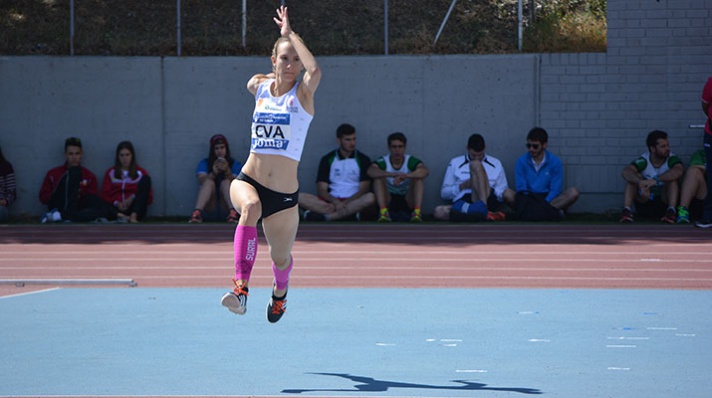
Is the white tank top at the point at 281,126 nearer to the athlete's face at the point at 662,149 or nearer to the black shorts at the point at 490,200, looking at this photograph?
the black shorts at the point at 490,200

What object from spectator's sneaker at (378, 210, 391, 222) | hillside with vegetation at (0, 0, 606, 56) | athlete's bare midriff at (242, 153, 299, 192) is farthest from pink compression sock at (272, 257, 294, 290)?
hillside with vegetation at (0, 0, 606, 56)

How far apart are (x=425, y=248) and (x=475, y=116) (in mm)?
3953

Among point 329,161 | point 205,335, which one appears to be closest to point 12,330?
point 205,335

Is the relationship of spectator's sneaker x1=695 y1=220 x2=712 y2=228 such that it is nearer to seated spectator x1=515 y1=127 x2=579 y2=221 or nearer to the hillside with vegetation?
seated spectator x1=515 y1=127 x2=579 y2=221

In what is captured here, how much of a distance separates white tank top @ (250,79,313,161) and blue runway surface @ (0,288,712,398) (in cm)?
132

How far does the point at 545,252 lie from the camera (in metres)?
11.3

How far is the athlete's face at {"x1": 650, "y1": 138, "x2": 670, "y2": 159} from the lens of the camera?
1380 centimetres

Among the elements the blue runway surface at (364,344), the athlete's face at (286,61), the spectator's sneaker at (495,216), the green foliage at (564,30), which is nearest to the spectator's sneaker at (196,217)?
the spectator's sneaker at (495,216)

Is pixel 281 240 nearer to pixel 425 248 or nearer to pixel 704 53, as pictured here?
pixel 425 248

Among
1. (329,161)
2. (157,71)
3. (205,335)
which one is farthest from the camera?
(157,71)

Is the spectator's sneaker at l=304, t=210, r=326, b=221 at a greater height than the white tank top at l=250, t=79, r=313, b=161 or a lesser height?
lesser

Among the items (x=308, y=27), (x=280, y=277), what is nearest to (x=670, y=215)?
(x=308, y=27)

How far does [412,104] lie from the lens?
15.1m

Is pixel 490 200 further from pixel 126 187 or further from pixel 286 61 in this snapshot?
pixel 286 61
